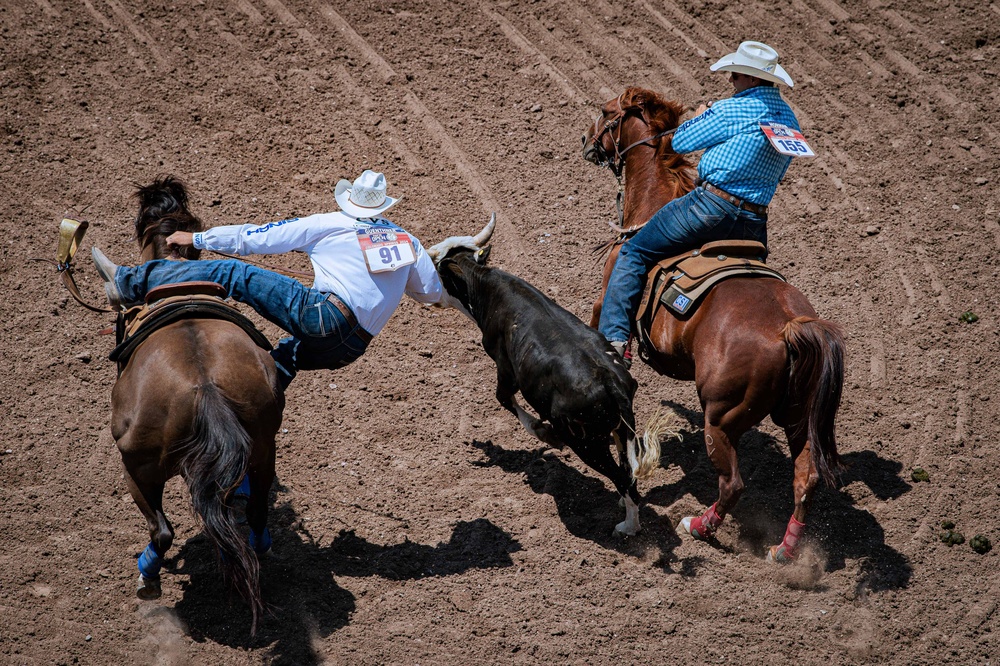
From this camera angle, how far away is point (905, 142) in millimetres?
8805

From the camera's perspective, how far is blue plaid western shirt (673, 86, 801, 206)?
225 inches

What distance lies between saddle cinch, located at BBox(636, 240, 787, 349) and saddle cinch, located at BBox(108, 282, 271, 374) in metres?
2.48

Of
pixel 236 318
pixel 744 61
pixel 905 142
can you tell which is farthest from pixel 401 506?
pixel 905 142

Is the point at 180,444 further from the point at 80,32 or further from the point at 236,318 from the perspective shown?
the point at 80,32

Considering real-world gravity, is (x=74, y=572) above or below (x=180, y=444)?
below

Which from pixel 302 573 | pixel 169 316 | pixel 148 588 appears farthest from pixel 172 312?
pixel 302 573

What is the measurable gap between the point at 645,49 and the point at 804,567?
644 centimetres

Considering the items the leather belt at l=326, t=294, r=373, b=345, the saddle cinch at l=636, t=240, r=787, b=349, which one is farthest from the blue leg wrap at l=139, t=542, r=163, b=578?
the saddle cinch at l=636, t=240, r=787, b=349

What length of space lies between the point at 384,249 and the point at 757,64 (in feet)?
8.82

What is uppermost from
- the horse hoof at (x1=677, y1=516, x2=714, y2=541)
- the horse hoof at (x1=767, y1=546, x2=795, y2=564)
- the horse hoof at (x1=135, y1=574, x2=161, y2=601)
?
the horse hoof at (x1=767, y1=546, x2=795, y2=564)

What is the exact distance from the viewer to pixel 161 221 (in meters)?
5.66

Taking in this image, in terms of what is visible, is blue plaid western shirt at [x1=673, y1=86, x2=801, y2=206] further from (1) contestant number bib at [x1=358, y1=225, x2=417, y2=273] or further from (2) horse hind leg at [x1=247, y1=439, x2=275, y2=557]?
(2) horse hind leg at [x1=247, y1=439, x2=275, y2=557]

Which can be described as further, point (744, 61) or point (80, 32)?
point (80, 32)

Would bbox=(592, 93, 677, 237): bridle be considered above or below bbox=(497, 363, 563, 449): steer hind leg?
above
